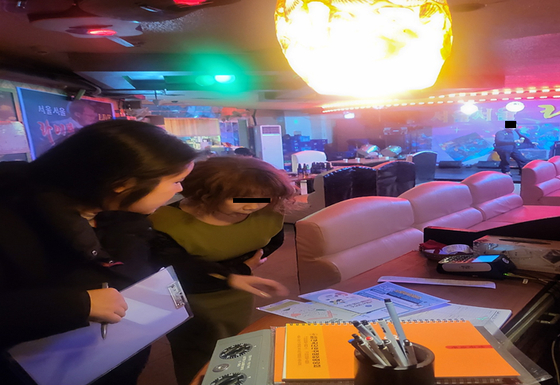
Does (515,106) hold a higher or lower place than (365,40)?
lower

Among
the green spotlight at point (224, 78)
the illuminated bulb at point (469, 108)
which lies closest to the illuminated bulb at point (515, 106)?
the illuminated bulb at point (469, 108)

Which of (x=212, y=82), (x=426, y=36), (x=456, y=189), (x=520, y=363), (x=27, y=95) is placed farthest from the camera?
(x=212, y=82)

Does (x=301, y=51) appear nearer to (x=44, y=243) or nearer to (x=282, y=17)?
(x=282, y=17)

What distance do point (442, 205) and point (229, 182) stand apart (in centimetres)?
245

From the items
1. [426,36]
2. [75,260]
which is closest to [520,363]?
[426,36]

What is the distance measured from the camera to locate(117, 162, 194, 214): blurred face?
1.14 meters

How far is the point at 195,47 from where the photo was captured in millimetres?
3047

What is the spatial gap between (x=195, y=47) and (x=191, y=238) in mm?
2144

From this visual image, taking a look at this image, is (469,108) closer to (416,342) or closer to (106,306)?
(416,342)

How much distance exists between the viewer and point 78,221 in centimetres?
104

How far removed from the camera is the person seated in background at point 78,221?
36.8 inches

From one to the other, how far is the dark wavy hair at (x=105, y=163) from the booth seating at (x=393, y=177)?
15.2 feet

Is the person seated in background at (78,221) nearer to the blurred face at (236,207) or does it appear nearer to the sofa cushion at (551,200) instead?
the blurred face at (236,207)

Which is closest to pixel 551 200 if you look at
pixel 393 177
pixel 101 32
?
pixel 393 177
